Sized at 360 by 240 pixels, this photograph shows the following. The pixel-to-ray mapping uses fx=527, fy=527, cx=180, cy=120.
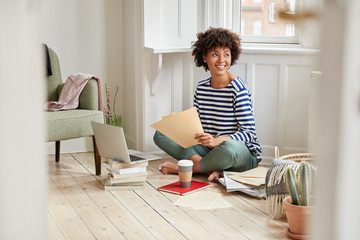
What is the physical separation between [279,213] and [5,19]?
6.41ft

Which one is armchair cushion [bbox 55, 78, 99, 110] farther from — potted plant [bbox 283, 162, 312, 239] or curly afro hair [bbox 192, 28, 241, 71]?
potted plant [bbox 283, 162, 312, 239]

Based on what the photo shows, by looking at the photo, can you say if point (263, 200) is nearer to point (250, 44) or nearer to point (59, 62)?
point (250, 44)

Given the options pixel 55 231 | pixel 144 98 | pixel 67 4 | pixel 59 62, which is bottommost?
pixel 55 231

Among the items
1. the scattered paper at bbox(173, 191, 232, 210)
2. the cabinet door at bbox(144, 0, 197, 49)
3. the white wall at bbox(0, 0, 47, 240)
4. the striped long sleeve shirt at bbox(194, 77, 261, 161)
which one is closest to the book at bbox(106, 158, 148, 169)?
the scattered paper at bbox(173, 191, 232, 210)

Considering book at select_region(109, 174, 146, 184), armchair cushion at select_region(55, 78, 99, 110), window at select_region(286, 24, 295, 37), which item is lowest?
book at select_region(109, 174, 146, 184)

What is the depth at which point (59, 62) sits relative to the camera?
3.87m

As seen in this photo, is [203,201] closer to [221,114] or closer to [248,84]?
[221,114]

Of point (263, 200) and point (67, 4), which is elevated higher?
point (67, 4)

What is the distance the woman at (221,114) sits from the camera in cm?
316

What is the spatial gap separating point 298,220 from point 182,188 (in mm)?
890

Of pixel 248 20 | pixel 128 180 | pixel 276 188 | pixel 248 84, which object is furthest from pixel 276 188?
pixel 248 20

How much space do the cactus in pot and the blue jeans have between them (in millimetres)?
839

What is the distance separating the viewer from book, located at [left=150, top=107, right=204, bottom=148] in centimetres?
301

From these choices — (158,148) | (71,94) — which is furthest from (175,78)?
(71,94)
